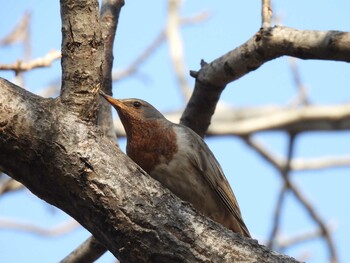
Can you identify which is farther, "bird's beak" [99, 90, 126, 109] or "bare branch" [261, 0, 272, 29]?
"bird's beak" [99, 90, 126, 109]

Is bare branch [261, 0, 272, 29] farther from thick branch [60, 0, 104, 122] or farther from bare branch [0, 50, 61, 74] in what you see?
bare branch [0, 50, 61, 74]

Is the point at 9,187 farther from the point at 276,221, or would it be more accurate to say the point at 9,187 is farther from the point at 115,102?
the point at 115,102

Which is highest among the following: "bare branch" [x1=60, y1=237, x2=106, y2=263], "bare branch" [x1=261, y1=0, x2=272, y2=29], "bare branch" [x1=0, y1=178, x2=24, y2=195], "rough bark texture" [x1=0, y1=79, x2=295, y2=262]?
"bare branch" [x1=0, y1=178, x2=24, y2=195]

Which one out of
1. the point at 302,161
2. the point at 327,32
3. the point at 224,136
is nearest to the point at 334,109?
the point at 302,161

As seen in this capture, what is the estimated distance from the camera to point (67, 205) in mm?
3791

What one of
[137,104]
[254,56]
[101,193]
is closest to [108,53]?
[137,104]

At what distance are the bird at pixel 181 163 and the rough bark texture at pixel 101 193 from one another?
1367 mm

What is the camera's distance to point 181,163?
5336 mm

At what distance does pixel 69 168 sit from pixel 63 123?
0.29m

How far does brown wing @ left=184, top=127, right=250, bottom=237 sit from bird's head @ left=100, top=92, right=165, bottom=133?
0.39 meters

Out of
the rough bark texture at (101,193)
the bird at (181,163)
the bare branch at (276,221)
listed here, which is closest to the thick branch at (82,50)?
the rough bark texture at (101,193)

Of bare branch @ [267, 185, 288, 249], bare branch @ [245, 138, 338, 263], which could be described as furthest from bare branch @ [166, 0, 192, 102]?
bare branch @ [267, 185, 288, 249]

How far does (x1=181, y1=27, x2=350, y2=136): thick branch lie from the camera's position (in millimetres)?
4410

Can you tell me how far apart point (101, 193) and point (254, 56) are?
197 cm
